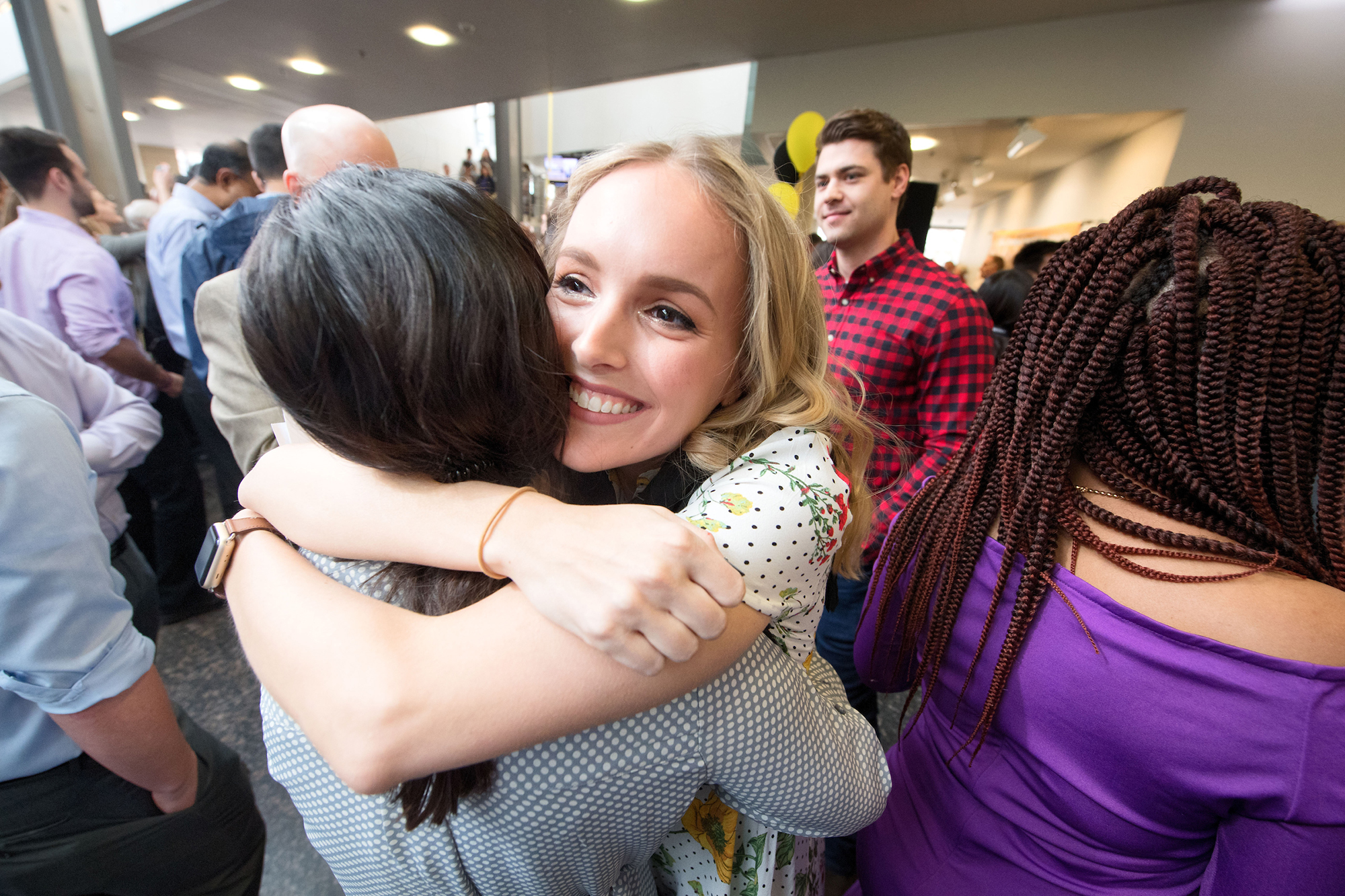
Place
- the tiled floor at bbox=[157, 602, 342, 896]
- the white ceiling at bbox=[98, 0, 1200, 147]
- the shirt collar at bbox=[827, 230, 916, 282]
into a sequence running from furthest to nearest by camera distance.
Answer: the white ceiling at bbox=[98, 0, 1200, 147] < the shirt collar at bbox=[827, 230, 916, 282] < the tiled floor at bbox=[157, 602, 342, 896]

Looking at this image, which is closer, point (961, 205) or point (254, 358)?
point (254, 358)

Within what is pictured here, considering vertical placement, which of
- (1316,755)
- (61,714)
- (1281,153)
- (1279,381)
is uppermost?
(1281,153)

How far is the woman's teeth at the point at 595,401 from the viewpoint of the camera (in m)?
0.73

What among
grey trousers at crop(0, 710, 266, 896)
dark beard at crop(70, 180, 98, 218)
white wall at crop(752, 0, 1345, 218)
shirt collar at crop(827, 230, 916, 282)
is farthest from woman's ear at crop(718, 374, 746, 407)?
white wall at crop(752, 0, 1345, 218)

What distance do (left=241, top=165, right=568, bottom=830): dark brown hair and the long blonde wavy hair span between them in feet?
0.93

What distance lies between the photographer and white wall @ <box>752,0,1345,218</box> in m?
3.58

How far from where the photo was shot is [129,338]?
2420 millimetres

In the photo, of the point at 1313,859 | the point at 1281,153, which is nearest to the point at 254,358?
the point at 1313,859

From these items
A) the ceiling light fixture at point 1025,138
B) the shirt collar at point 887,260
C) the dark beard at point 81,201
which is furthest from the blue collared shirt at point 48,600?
the ceiling light fixture at point 1025,138

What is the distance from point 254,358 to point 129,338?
109 inches

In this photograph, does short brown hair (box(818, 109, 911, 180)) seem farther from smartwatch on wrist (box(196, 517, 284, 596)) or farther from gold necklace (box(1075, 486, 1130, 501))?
smartwatch on wrist (box(196, 517, 284, 596))

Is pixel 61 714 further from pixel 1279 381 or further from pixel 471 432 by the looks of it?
pixel 1279 381

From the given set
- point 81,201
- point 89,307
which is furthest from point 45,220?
point 89,307

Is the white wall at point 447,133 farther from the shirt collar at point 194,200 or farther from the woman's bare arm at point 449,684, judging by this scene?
the woman's bare arm at point 449,684
